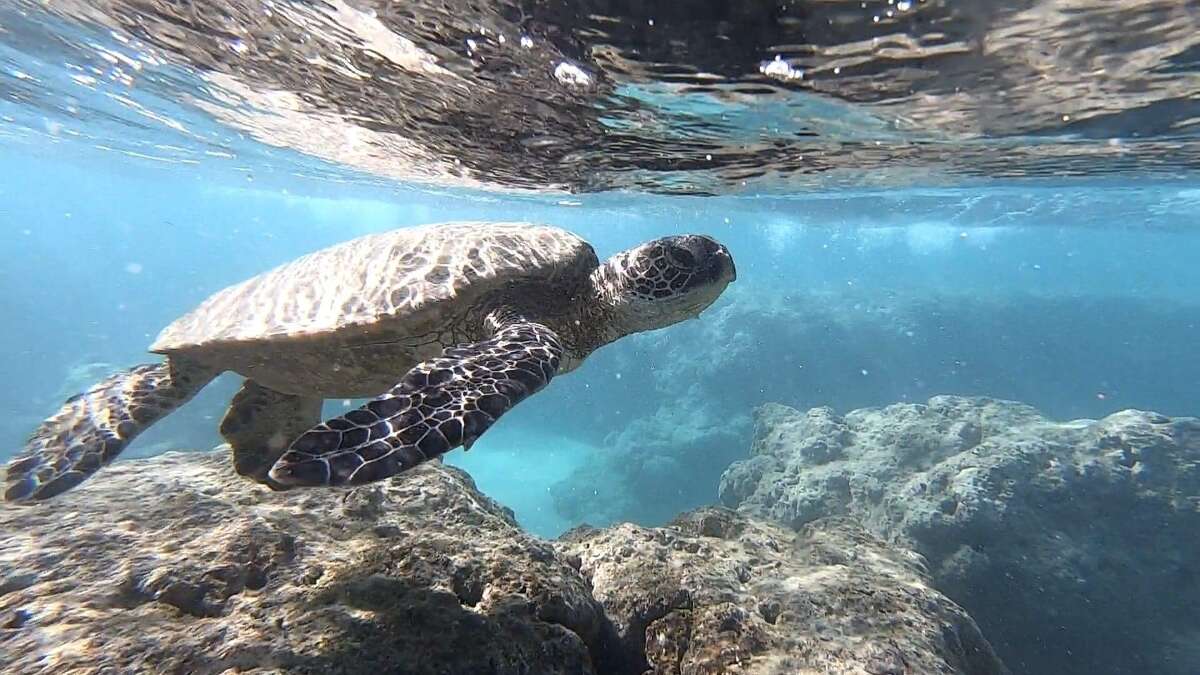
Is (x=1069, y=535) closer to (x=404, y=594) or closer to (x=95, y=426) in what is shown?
(x=404, y=594)

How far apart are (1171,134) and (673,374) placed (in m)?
19.7

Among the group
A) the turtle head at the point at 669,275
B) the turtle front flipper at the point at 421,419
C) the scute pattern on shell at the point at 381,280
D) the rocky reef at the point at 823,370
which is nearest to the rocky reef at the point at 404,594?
the turtle front flipper at the point at 421,419

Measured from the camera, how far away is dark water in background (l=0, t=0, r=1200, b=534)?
5500mm

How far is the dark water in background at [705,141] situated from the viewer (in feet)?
18.0

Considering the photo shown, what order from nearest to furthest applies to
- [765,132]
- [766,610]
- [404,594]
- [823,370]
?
1. [404,594]
2. [766,610]
3. [765,132]
4. [823,370]

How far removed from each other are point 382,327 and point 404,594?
92.9 inches

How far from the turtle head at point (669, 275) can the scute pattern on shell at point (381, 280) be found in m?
0.76

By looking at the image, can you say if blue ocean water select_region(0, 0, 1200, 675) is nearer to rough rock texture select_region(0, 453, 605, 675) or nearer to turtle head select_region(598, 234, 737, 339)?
rough rock texture select_region(0, 453, 605, 675)

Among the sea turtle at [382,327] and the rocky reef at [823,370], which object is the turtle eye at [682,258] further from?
the rocky reef at [823,370]

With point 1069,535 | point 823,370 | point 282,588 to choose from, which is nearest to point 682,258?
point 282,588

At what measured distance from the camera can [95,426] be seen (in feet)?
16.5

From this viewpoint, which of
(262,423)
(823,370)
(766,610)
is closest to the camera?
(766,610)

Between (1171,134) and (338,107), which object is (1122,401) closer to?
(1171,134)

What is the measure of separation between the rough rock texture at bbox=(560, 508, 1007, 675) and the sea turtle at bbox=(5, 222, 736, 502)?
1.63 meters
